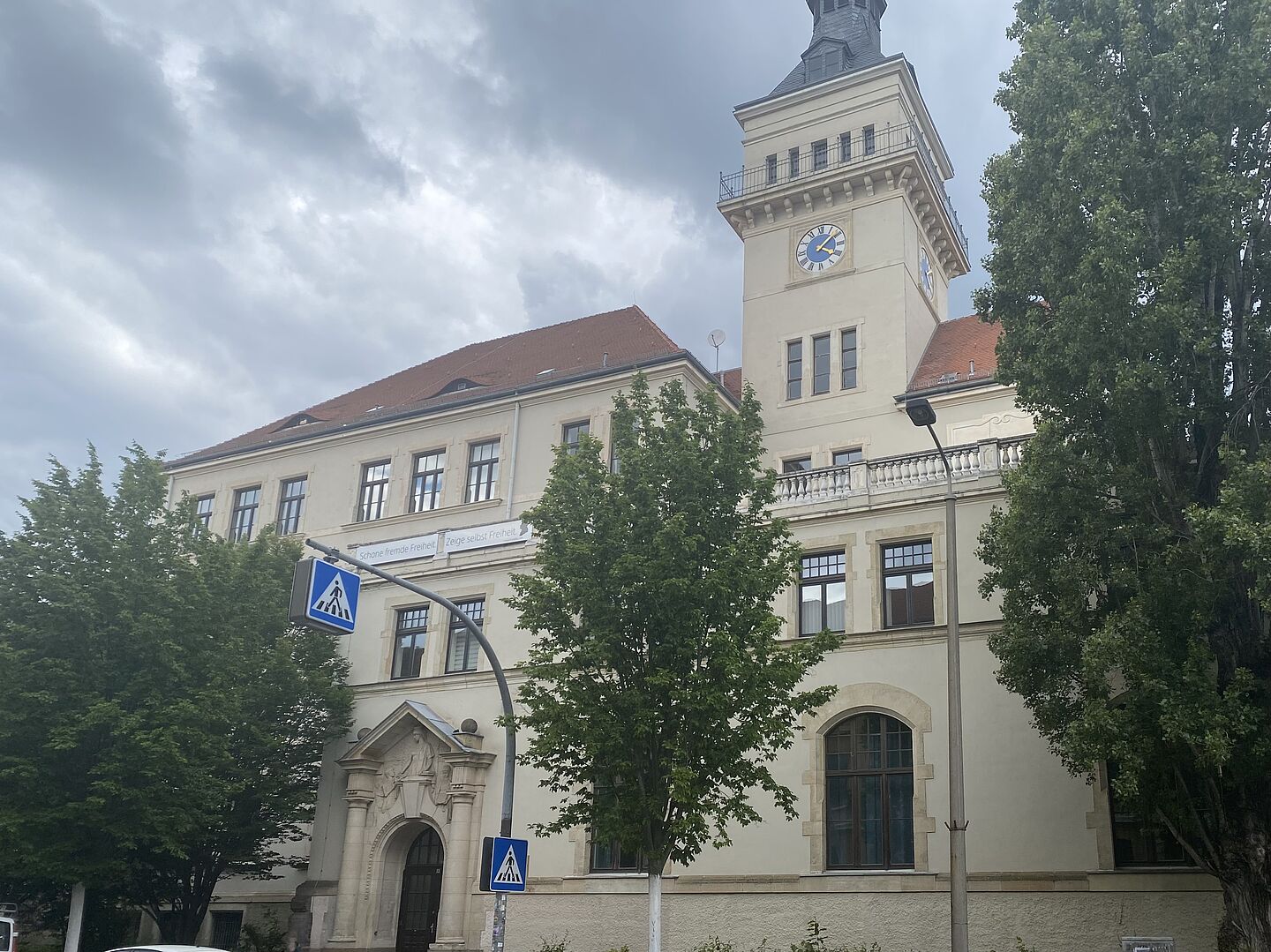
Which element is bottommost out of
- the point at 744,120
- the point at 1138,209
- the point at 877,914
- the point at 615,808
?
the point at 877,914

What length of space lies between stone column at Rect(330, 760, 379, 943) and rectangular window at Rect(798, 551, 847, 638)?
11.6m

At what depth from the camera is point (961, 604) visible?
2427 cm

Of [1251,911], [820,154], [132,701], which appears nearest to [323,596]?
[132,701]

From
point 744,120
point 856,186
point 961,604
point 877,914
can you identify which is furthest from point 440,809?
point 744,120

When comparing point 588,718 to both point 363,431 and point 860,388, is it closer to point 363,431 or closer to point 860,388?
point 860,388

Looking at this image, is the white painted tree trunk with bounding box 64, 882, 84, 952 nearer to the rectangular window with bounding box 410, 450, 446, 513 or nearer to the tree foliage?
the tree foliage

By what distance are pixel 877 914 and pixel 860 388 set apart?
17.1m

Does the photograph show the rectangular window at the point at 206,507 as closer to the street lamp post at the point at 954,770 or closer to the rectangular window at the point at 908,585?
the rectangular window at the point at 908,585

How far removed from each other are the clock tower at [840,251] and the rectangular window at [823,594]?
8.61 meters

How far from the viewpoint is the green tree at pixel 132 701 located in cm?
2381

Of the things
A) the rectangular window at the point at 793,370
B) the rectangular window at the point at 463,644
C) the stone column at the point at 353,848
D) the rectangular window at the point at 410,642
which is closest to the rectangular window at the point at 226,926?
the stone column at the point at 353,848

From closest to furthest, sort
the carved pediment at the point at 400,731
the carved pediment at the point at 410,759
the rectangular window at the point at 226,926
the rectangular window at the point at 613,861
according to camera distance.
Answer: the rectangular window at the point at 613,861, the carved pediment at the point at 410,759, the carved pediment at the point at 400,731, the rectangular window at the point at 226,926

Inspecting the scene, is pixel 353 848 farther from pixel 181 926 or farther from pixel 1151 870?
pixel 1151 870

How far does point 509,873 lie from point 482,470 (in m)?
22.2
